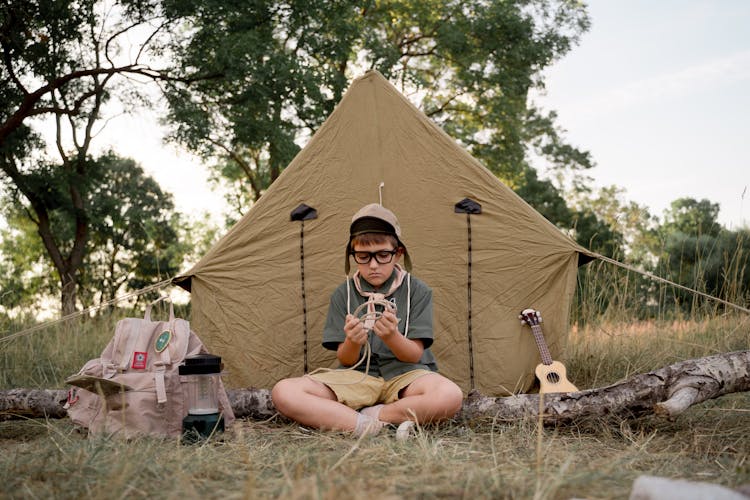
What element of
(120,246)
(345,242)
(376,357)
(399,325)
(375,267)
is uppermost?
(120,246)

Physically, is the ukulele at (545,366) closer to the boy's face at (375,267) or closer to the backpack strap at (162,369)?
the boy's face at (375,267)

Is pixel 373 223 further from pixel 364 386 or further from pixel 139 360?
pixel 139 360

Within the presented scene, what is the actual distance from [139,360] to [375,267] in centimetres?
109

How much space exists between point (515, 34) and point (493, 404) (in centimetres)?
1126

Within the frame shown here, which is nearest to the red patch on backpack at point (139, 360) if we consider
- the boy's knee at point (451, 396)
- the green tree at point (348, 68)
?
the boy's knee at point (451, 396)

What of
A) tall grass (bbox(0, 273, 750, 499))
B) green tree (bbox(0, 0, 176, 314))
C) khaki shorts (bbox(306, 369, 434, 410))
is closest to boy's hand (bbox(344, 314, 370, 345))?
khaki shorts (bbox(306, 369, 434, 410))

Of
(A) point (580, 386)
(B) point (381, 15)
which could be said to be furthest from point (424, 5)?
(A) point (580, 386)

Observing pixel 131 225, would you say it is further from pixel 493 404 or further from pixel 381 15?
pixel 493 404

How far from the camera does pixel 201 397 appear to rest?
2.77 m

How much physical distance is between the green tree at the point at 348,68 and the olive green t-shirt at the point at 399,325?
21.6ft

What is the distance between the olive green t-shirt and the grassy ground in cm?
33

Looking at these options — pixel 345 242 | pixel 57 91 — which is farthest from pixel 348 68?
pixel 345 242

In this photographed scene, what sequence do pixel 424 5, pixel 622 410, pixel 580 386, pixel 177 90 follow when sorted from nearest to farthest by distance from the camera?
pixel 622 410, pixel 580 386, pixel 177 90, pixel 424 5

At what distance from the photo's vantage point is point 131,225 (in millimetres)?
15133
